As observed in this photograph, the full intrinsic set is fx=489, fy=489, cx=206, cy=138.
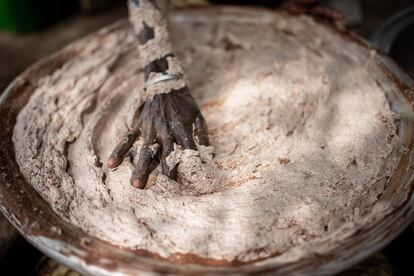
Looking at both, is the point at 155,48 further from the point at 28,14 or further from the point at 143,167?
the point at 28,14

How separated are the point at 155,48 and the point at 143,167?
53 cm

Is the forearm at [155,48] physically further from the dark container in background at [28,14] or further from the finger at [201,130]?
the dark container in background at [28,14]

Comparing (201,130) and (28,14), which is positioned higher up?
(201,130)

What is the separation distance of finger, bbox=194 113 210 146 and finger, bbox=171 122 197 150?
29mm

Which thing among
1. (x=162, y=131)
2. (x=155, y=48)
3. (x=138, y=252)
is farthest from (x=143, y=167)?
(x=155, y=48)

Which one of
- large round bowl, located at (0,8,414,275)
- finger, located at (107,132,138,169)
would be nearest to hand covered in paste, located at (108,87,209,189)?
finger, located at (107,132,138,169)

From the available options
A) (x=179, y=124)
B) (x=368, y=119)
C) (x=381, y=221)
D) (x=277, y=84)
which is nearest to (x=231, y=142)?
(x=179, y=124)

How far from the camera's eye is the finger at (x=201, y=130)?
5.44 feet

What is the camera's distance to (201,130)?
5.50 ft

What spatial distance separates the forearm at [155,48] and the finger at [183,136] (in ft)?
0.52

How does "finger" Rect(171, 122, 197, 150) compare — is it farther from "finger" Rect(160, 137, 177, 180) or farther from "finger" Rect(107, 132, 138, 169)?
"finger" Rect(107, 132, 138, 169)

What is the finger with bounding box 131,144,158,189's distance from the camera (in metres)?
1.50

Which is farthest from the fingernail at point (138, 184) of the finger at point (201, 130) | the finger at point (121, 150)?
the finger at point (201, 130)

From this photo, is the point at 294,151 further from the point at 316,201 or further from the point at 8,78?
the point at 8,78
